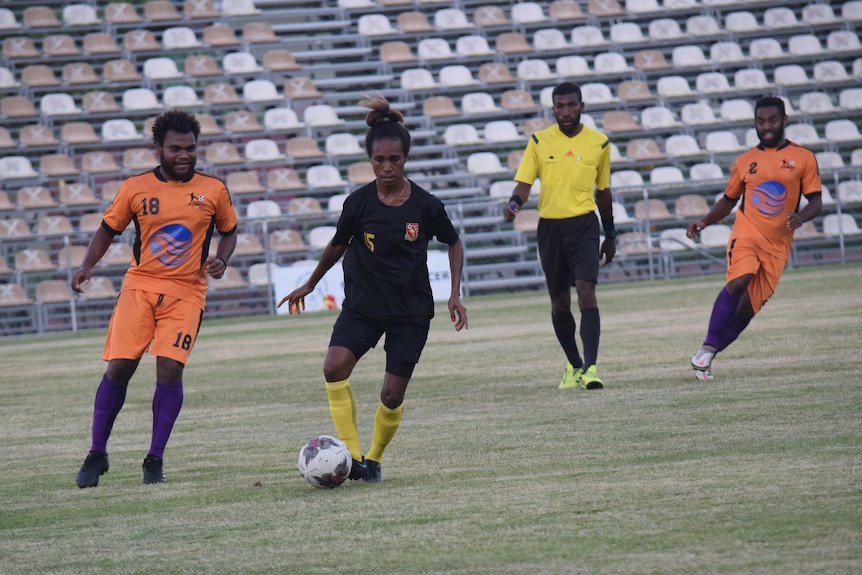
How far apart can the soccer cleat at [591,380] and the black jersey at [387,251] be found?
3.58 meters

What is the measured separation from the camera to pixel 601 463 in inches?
245

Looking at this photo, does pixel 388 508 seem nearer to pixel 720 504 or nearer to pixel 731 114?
pixel 720 504

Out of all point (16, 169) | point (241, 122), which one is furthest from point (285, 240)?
point (16, 169)

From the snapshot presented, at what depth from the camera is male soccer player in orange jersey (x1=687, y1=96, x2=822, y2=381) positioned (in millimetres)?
10266

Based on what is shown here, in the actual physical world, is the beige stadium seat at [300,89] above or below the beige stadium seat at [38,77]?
below

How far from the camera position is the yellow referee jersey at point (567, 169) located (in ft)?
34.8

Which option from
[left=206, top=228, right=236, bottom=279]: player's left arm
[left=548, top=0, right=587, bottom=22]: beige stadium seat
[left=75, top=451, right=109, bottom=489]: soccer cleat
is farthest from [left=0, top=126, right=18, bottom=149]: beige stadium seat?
[left=75, top=451, right=109, bottom=489]: soccer cleat

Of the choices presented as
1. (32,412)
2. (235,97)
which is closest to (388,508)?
(32,412)

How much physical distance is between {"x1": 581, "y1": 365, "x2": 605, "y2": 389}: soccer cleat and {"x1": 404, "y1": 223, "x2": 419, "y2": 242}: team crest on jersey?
3.77m

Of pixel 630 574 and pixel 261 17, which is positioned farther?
pixel 261 17

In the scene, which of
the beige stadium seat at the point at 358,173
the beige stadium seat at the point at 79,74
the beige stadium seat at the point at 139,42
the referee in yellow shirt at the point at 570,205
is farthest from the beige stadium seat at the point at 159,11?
the referee in yellow shirt at the point at 570,205

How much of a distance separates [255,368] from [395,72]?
17.2 metres

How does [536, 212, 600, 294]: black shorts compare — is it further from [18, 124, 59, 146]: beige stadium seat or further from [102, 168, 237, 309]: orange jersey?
[18, 124, 59, 146]: beige stadium seat

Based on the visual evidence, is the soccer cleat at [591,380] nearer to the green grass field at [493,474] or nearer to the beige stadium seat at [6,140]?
the green grass field at [493,474]
